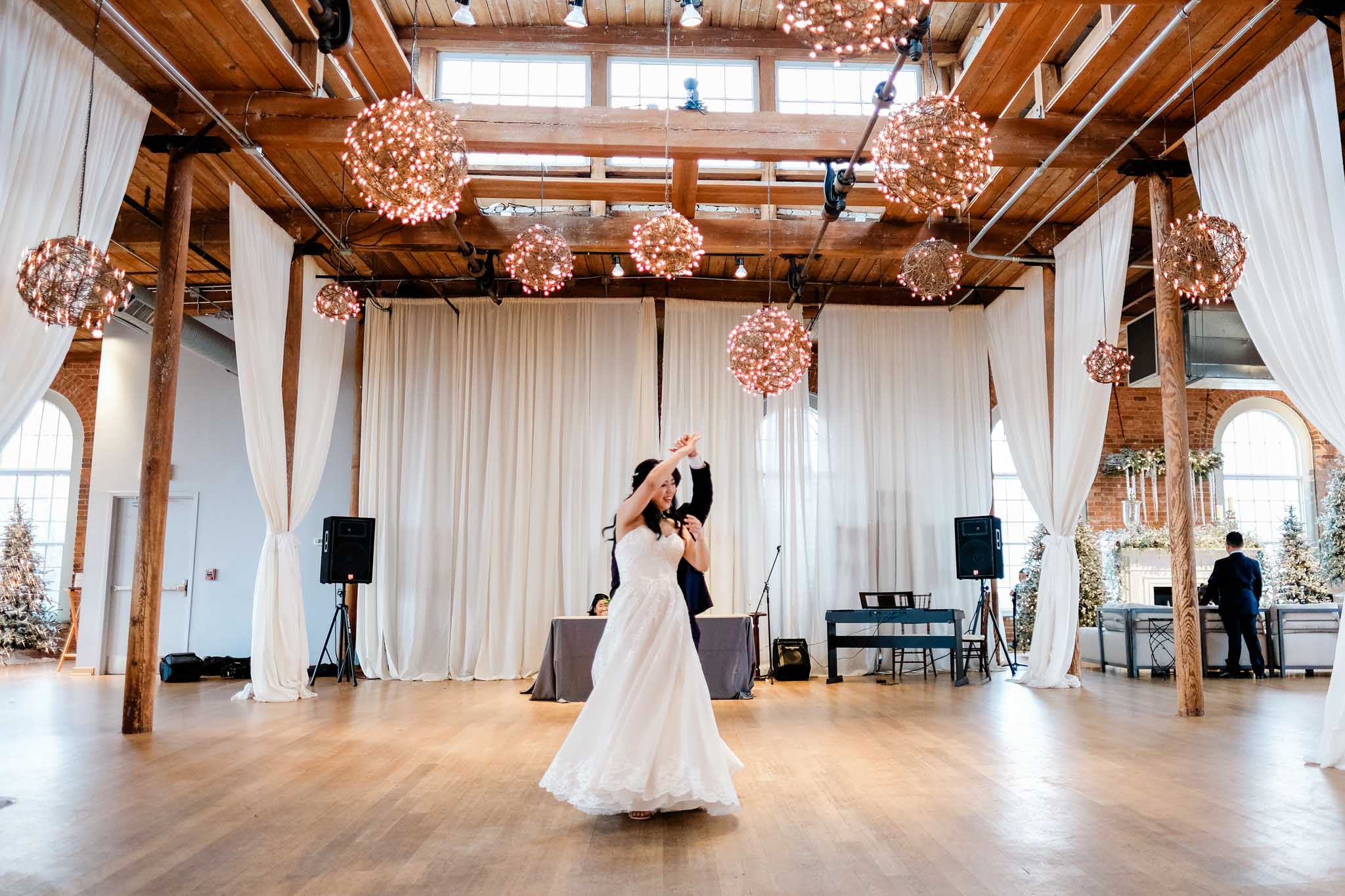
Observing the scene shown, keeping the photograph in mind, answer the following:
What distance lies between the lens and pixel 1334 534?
1332cm

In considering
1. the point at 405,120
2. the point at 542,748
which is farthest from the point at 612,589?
the point at 405,120

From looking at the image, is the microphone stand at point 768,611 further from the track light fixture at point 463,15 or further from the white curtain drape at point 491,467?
the track light fixture at point 463,15

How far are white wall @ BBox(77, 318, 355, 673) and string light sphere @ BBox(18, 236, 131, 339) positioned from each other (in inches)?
284

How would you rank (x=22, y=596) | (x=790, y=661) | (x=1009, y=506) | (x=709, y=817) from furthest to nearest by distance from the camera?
(x=1009, y=506), (x=22, y=596), (x=790, y=661), (x=709, y=817)

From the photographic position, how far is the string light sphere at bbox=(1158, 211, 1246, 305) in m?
5.59

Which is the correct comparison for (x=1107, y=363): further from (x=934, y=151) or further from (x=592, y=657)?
(x=592, y=657)

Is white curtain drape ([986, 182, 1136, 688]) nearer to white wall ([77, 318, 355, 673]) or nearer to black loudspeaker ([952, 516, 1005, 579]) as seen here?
black loudspeaker ([952, 516, 1005, 579])

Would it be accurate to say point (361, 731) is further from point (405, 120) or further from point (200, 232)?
point (200, 232)

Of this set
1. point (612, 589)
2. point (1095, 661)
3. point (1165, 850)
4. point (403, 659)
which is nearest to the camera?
point (1165, 850)

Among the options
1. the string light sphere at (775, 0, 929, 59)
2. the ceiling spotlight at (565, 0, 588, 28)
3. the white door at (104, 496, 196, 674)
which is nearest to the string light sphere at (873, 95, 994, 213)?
the string light sphere at (775, 0, 929, 59)

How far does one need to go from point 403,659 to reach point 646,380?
441cm

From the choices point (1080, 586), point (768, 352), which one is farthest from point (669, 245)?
point (1080, 586)

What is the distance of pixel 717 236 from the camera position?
1018cm

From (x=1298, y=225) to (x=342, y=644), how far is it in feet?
32.8
